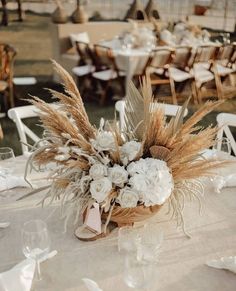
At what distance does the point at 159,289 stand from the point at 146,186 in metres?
→ 0.36

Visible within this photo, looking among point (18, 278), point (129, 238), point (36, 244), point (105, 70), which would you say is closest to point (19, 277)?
point (18, 278)

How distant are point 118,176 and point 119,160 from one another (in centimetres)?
9

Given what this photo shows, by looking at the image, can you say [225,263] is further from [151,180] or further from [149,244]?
[151,180]

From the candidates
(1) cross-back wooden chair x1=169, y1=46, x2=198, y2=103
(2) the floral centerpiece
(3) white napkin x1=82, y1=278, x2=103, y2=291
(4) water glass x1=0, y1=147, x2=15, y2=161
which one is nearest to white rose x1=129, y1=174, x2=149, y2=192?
(2) the floral centerpiece

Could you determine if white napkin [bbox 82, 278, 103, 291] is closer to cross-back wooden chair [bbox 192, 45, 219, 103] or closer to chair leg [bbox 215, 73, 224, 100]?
cross-back wooden chair [bbox 192, 45, 219, 103]

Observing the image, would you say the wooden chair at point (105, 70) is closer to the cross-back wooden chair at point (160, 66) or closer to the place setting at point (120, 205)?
the cross-back wooden chair at point (160, 66)

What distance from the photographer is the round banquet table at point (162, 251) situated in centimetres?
159

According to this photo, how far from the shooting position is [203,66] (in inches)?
250

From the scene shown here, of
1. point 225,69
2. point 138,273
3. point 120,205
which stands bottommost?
point 225,69

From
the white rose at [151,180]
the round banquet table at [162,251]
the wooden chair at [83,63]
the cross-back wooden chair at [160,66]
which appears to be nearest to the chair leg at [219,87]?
the cross-back wooden chair at [160,66]

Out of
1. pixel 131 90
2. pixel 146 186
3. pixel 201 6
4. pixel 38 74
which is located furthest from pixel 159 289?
pixel 201 6

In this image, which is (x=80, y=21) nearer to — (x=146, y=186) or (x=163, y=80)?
(x=163, y=80)

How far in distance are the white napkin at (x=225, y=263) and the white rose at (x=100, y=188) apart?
47 centimetres

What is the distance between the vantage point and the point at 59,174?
1747 mm
